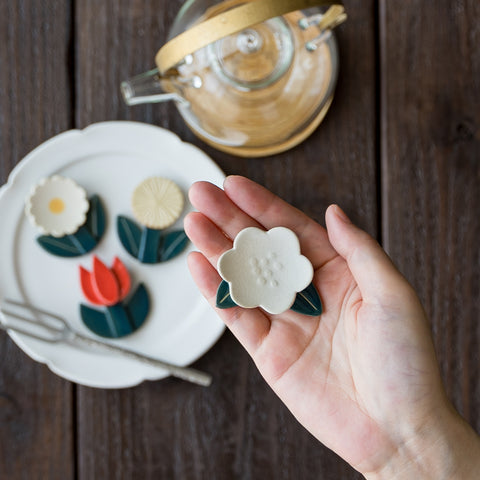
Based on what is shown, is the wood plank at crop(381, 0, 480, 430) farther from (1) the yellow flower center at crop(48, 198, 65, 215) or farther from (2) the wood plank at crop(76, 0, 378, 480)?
(1) the yellow flower center at crop(48, 198, 65, 215)

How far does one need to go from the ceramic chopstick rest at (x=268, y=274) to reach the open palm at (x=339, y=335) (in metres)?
0.02

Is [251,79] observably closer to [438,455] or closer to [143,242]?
[143,242]

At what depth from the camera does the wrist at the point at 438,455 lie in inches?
21.2

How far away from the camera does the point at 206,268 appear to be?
0.61 metres

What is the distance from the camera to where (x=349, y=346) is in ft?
1.83

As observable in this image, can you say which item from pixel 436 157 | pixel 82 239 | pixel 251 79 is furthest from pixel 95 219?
pixel 436 157

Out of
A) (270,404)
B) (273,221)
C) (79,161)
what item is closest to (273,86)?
(273,221)

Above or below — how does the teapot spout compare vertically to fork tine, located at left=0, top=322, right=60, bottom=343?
above

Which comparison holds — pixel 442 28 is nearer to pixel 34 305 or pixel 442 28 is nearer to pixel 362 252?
pixel 362 252

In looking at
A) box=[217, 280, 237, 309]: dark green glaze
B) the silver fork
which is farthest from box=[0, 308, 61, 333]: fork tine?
box=[217, 280, 237, 309]: dark green glaze

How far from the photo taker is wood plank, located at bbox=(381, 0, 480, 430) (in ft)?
2.31

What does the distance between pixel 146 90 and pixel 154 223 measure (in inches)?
6.1

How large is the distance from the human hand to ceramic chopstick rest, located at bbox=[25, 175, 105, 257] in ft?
0.50

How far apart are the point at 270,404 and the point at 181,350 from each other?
0.43 ft
